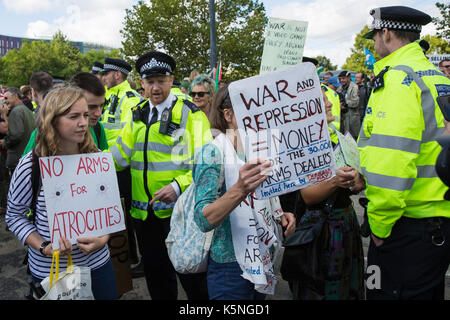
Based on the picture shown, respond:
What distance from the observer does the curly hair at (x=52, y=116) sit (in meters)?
2.01

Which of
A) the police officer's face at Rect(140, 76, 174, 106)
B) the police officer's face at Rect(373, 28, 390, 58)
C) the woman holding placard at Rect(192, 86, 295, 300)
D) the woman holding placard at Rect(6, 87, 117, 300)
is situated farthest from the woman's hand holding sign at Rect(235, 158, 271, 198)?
the police officer's face at Rect(140, 76, 174, 106)

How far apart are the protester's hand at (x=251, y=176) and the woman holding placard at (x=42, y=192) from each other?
0.98 meters

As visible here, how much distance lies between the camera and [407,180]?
2037 millimetres

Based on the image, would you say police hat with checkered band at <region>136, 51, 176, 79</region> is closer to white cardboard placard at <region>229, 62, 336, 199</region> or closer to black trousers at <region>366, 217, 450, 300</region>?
white cardboard placard at <region>229, 62, 336, 199</region>

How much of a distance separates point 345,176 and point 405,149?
36cm

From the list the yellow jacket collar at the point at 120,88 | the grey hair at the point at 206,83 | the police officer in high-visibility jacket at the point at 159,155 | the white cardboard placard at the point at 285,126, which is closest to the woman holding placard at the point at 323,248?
the white cardboard placard at the point at 285,126

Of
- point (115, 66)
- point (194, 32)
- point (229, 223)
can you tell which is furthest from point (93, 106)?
point (194, 32)

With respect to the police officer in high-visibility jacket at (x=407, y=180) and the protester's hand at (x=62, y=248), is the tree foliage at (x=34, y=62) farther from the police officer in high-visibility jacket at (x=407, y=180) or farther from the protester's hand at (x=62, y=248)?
the police officer in high-visibility jacket at (x=407, y=180)

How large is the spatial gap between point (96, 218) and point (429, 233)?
195 cm

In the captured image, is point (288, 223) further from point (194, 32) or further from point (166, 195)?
point (194, 32)

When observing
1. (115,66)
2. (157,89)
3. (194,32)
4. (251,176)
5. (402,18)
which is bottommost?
(251,176)

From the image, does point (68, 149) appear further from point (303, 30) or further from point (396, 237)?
point (303, 30)

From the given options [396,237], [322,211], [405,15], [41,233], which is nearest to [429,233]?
[396,237]

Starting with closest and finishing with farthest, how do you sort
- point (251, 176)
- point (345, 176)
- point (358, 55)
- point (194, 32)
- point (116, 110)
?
point (251, 176), point (345, 176), point (116, 110), point (194, 32), point (358, 55)
